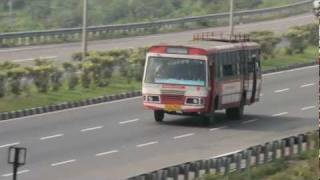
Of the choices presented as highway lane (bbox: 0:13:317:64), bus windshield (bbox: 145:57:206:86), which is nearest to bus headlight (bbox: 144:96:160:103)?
bus windshield (bbox: 145:57:206:86)

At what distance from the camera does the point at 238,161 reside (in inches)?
832

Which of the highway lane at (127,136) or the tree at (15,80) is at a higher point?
the tree at (15,80)

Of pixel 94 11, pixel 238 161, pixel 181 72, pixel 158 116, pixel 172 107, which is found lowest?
pixel 158 116

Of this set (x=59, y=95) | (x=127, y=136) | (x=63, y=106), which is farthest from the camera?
(x=59, y=95)

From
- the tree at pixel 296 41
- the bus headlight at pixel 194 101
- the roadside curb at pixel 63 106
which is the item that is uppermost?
the bus headlight at pixel 194 101

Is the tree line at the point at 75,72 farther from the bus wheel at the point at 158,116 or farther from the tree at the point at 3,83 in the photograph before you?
the bus wheel at the point at 158,116

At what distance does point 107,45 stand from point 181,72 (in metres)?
25.6

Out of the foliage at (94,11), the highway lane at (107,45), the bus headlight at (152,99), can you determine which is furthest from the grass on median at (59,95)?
the foliage at (94,11)

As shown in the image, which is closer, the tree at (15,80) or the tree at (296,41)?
the tree at (15,80)

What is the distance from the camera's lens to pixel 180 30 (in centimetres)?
6538

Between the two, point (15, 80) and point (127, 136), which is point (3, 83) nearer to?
point (15, 80)

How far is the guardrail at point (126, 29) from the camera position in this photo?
2132 inches

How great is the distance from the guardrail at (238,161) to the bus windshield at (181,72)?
18.2ft

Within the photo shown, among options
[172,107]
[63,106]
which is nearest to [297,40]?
[63,106]
